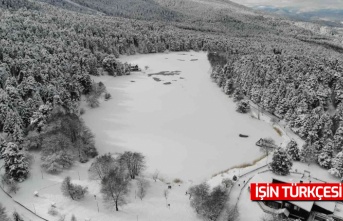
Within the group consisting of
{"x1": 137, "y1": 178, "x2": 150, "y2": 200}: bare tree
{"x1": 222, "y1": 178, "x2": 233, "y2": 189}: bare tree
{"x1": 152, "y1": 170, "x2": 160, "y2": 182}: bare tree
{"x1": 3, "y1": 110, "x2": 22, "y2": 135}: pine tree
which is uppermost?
{"x1": 3, "y1": 110, "x2": 22, "y2": 135}: pine tree

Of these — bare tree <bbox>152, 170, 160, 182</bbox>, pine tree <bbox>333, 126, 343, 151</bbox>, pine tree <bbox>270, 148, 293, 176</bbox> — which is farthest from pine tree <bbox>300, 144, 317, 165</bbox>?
bare tree <bbox>152, 170, 160, 182</bbox>

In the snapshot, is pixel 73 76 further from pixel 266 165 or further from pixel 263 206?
pixel 263 206

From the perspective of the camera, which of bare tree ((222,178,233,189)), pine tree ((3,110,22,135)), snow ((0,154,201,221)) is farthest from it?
pine tree ((3,110,22,135))

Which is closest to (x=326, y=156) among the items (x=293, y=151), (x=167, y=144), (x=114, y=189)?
(x=293, y=151)

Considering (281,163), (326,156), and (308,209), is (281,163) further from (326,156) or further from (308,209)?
(326,156)

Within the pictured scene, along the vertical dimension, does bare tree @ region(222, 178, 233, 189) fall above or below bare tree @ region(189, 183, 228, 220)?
below

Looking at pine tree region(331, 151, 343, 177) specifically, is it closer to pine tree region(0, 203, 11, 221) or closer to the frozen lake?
the frozen lake

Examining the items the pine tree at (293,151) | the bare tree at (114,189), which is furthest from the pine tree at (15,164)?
the pine tree at (293,151)
